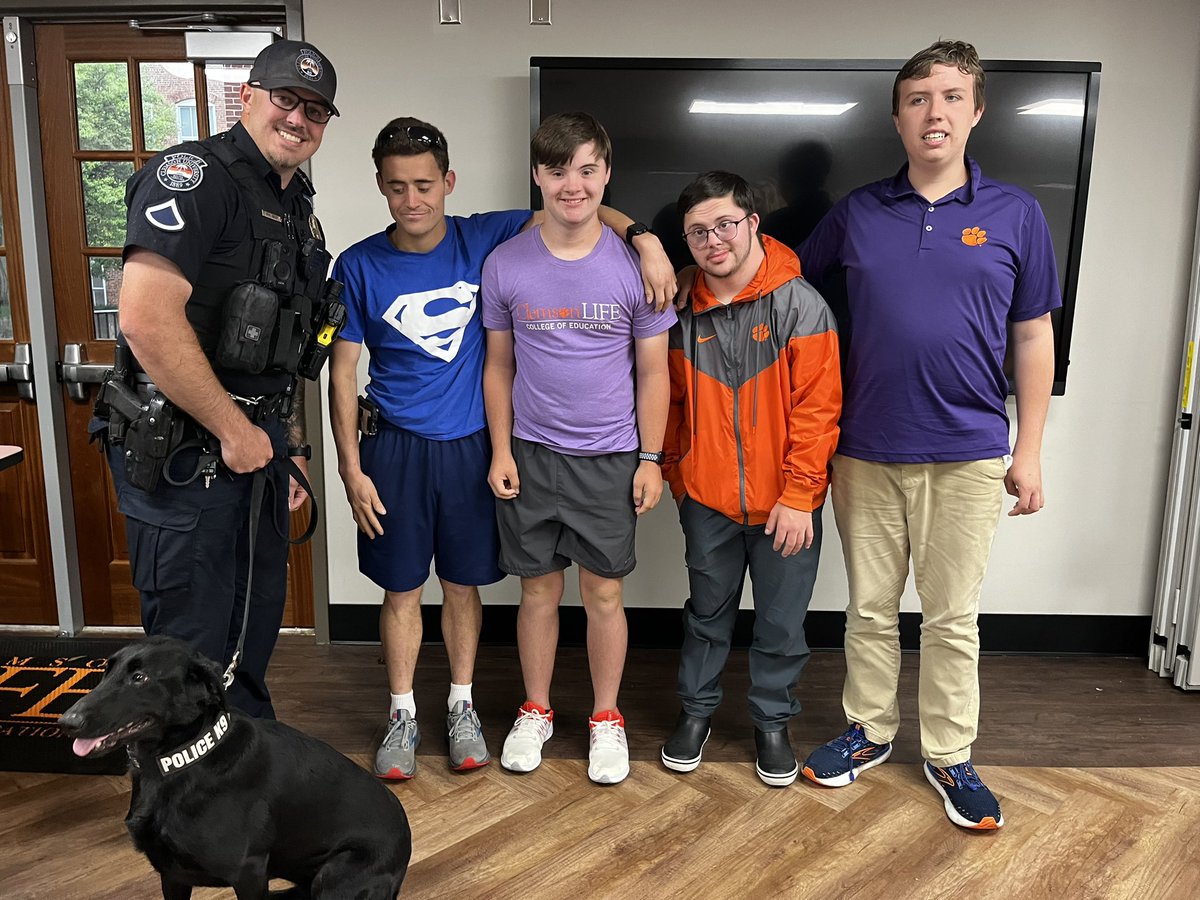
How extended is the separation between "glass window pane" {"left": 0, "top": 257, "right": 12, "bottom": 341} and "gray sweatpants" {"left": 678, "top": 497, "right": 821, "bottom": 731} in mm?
2436

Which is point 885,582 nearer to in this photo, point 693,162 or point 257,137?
point 693,162

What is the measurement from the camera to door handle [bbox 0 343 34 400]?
10.2 ft

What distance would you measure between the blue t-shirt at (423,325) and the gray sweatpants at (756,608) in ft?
2.12

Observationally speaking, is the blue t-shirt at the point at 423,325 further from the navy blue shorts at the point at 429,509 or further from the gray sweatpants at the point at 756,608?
the gray sweatpants at the point at 756,608

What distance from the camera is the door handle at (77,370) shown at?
3125 mm

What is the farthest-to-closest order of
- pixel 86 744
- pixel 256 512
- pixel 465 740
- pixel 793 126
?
1. pixel 793 126
2. pixel 465 740
3. pixel 256 512
4. pixel 86 744

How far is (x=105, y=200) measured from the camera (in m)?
3.08

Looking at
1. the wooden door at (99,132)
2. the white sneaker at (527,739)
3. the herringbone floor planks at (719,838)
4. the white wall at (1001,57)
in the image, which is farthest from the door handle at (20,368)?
the white sneaker at (527,739)

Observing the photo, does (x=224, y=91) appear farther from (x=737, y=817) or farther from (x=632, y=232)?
(x=737, y=817)

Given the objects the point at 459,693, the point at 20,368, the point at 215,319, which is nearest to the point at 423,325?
the point at 215,319

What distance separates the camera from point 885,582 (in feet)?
7.47

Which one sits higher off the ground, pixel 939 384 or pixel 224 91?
pixel 224 91

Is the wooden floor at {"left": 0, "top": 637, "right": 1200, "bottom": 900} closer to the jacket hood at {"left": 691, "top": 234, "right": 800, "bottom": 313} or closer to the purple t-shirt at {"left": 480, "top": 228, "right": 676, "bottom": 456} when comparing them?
the purple t-shirt at {"left": 480, "top": 228, "right": 676, "bottom": 456}

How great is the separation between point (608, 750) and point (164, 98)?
8.26 ft
